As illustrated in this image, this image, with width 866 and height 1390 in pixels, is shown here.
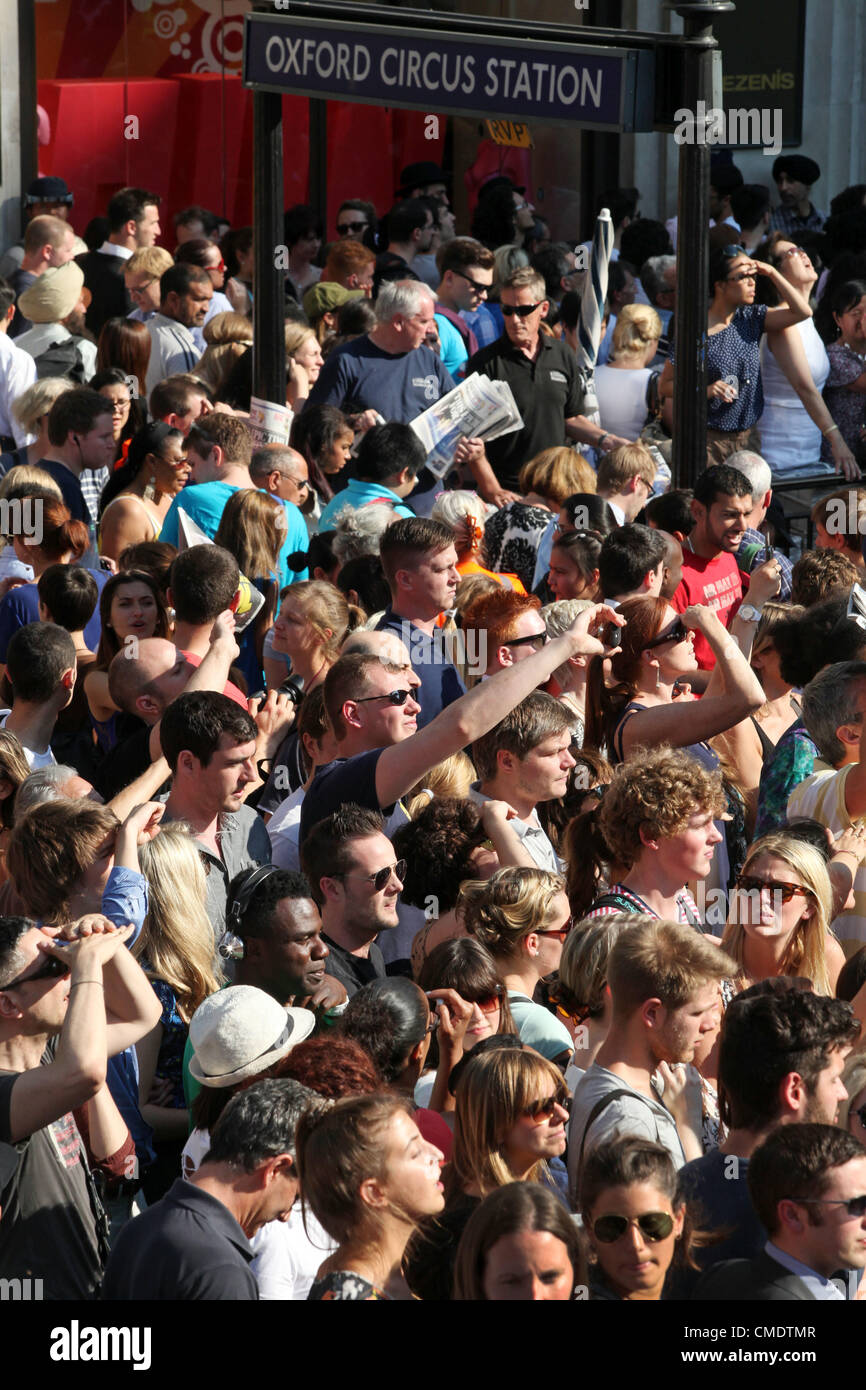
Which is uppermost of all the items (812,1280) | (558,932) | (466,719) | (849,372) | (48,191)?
(48,191)

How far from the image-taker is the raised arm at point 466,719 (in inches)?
187

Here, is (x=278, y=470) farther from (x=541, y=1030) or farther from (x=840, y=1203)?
A: (x=840, y=1203)

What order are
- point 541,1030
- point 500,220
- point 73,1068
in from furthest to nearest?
point 500,220, point 541,1030, point 73,1068

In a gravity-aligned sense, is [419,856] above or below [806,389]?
below

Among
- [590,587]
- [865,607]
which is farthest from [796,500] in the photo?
[865,607]

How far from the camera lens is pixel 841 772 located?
A: 527 cm

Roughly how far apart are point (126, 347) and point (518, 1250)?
7444 mm

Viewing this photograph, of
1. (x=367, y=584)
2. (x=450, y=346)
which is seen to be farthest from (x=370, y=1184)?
(x=450, y=346)

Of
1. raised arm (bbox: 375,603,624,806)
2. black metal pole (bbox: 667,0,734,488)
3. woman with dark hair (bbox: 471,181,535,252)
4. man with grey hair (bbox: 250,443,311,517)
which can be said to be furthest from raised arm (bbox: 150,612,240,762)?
woman with dark hair (bbox: 471,181,535,252)

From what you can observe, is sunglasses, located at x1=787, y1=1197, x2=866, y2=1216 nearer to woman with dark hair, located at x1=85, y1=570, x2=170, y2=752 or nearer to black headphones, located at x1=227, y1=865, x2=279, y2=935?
black headphones, located at x1=227, y1=865, x2=279, y2=935

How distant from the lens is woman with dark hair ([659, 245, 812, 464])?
943 centimetres

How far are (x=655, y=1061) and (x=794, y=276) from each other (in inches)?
276

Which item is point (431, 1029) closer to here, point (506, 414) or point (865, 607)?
point (865, 607)

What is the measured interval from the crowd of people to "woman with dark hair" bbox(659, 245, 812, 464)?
0.03 meters
